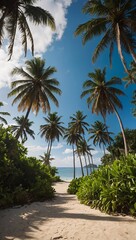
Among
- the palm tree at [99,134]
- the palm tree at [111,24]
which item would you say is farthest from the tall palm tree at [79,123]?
the palm tree at [111,24]

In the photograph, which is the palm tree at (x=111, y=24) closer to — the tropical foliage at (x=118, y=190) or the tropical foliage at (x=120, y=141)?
the tropical foliage at (x=118, y=190)

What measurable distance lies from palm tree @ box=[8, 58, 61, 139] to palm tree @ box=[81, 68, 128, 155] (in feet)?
17.8

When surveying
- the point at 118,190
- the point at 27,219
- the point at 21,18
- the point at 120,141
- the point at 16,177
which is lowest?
the point at 27,219

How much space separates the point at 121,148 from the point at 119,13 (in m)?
30.5

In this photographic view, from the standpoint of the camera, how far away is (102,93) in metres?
25.6

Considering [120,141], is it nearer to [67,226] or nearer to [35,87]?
[35,87]

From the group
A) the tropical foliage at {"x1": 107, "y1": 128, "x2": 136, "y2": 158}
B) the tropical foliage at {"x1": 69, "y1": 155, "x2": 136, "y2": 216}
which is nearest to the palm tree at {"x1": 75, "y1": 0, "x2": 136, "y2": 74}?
the tropical foliage at {"x1": 69, "y1": 155, "x2": 136, "y2": 216}

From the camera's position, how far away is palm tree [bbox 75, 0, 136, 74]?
1390 centimetres

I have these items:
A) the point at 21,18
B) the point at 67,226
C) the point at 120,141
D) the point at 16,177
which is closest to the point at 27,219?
the point at 67,226

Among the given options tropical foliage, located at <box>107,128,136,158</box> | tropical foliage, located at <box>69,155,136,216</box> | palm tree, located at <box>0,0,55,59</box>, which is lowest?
tropical foliage, located at <box>69,155,136,216</box>

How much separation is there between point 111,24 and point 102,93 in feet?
37.5

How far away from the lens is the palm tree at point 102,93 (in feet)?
80.8

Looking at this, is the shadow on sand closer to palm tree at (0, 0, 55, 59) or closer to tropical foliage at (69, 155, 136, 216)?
tropical foliage at (69, 155, 136, 216)

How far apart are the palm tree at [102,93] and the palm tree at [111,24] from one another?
9017mm
